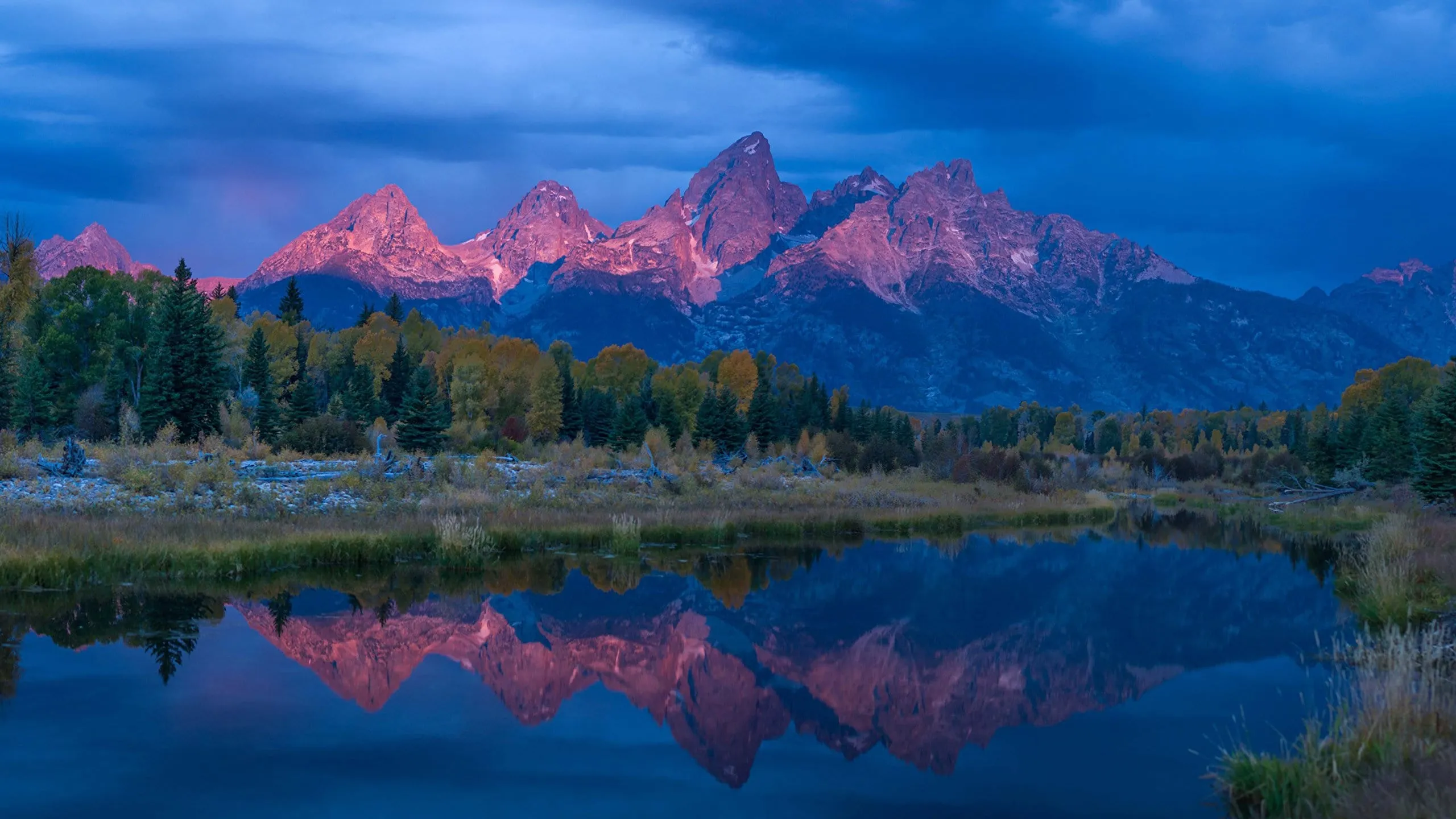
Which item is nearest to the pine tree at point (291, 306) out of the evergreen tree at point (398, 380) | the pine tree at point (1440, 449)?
the evergreen tree at point (398, 380)

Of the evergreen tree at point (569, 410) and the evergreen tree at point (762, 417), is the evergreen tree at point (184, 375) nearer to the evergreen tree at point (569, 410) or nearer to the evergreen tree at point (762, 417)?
the evergreen tree at point (569, 410)

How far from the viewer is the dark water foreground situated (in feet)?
38.8

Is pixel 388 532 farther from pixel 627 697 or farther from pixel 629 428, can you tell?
pixel 629 428

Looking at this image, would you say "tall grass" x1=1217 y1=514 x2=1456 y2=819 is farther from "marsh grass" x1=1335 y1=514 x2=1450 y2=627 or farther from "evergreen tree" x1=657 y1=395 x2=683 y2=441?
"evergreen tree" x1=657 y1=395 x2=683 y2=441

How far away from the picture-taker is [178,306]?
53.3 meters

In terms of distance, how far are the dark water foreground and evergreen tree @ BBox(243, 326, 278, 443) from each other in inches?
1300

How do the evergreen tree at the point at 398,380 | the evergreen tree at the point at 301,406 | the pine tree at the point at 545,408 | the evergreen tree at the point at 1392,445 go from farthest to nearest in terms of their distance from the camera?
the evergreen tree at the point at 398,380, the pine tree at the point at 545,408, the evergreen tree at the point at 1392,445, the evergreen tree at the point at 301,406

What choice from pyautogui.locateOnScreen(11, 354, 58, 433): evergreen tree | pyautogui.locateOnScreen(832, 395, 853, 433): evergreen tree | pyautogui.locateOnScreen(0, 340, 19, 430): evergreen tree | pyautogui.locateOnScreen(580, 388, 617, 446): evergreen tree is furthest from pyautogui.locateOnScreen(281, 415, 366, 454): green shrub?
pyautogui.locateOnScreen(832, 395, 853, 433): evergreen tree

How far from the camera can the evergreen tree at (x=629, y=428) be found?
71.6m

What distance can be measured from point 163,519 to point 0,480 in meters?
6.75

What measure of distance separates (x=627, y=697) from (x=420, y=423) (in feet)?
133

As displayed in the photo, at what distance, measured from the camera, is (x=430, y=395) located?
56.5m

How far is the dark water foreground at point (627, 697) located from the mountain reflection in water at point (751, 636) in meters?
0.09

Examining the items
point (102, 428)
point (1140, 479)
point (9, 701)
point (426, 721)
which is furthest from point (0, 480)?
point (1140, 479)
